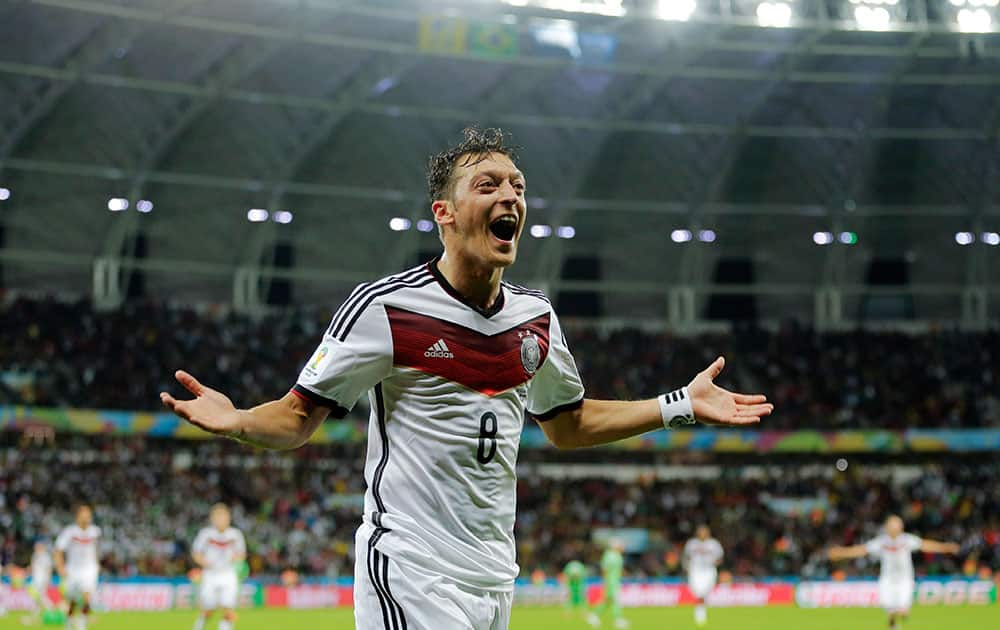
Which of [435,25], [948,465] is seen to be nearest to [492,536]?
[435,25]

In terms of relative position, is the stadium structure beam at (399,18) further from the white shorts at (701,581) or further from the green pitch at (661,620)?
the white shorts at (701,581)

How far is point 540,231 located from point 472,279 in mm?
41464

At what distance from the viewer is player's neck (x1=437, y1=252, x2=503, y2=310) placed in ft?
16.2

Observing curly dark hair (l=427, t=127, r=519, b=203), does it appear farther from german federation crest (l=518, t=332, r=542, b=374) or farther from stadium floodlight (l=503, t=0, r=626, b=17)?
stadium floodlight (l=503, t=0, r=626, b=17)

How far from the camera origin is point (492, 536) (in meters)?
4.79

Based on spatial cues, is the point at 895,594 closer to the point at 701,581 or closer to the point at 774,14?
the point at 701,581

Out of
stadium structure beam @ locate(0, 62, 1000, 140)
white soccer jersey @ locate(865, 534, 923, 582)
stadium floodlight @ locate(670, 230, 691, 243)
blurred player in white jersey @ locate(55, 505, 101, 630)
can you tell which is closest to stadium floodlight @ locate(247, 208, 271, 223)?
stadium structure beam @ locate(0, 62, 1000, 140)

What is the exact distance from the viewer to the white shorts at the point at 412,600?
4.59 m

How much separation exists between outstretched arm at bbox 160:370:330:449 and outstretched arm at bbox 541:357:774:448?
115cm

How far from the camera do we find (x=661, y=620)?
28328 mm

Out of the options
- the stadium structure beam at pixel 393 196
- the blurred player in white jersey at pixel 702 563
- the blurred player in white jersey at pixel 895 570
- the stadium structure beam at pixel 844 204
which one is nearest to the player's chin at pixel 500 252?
the blurred player in white jersey at pixel 895 570

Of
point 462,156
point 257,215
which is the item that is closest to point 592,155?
point 257,215

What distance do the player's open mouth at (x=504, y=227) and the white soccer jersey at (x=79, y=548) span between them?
17.2m

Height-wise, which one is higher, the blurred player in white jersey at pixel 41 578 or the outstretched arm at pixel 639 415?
the outstretched arm at pixel 639 415
